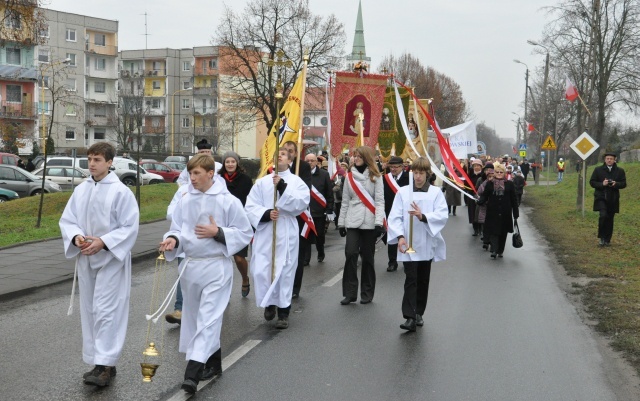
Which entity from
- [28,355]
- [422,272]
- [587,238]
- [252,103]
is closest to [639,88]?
[252,103]

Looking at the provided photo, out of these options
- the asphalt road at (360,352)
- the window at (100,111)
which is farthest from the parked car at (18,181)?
the window at (100,111)

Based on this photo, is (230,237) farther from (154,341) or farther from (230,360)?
(154,341)

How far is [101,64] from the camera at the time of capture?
265ft

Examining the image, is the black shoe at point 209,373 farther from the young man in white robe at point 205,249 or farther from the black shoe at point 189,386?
the black shoe at point 189,386

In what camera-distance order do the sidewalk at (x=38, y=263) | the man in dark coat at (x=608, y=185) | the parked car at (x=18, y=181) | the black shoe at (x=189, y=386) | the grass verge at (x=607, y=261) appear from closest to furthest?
1. the black shoe at (x=189, y=386)
2. the grass verge at (x=607, y=261)
3. the sidewalk at (x=38, y=263)
4. the man in dark coat at (x=608, y=185)
5. the parked car at (x=18, y=181)

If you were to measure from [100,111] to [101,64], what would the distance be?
4.73 meters

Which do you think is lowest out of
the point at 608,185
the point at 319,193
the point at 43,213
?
the point at 43,213

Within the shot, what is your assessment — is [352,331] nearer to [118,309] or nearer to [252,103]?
[118,309]

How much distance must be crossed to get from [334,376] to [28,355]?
2689 mm

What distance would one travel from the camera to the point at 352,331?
8180mm

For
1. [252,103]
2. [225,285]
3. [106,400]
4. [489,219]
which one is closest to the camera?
[106,400]

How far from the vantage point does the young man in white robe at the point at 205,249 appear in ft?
19.6

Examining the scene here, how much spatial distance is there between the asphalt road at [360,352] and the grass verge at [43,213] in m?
6.86

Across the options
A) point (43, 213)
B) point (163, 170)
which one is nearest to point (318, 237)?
point (43, 213)
